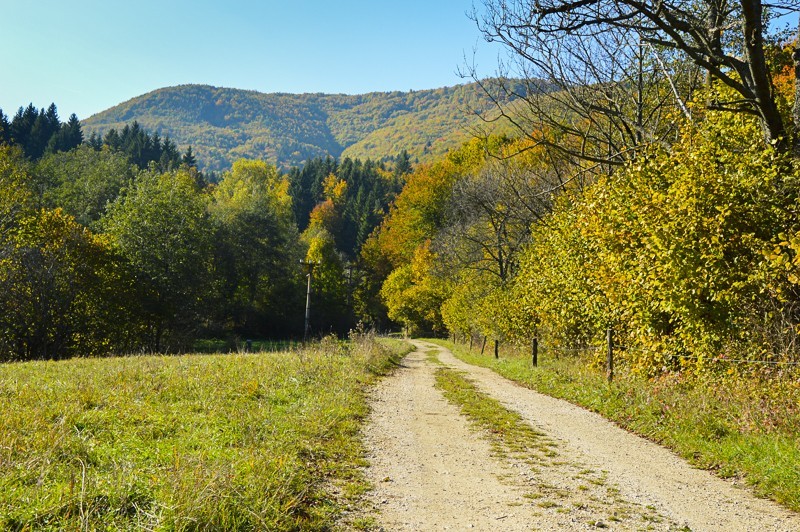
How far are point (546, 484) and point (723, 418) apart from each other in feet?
14.4

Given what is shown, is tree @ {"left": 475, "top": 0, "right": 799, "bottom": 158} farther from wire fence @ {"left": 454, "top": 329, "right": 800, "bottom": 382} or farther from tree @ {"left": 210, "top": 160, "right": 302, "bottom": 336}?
tree @ {"left": 210, "top": 160, "right": 302, "bottom": 336}

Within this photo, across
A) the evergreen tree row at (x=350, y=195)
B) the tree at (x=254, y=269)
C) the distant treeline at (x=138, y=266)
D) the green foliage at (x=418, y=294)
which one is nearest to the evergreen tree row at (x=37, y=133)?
the distant treeline at (x=138, y=266)

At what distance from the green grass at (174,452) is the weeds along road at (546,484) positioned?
61cm

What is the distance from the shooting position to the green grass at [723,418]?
6726 mm

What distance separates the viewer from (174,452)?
6.01m

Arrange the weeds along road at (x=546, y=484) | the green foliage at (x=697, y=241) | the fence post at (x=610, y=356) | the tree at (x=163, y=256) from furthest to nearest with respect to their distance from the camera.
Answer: the tree at (x=163, y=256) < the fence post at (x=610, y=356) < the green foliage at (x=697, y=241) < the weeds along road at (x=546, y=484)

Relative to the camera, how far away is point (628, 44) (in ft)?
A: 51.8

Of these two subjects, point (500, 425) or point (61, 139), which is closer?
point (500, 425)

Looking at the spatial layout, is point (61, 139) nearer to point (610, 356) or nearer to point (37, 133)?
point (37, 133)

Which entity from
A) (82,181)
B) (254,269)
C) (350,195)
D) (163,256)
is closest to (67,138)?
(82,181)

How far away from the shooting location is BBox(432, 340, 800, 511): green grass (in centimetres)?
673

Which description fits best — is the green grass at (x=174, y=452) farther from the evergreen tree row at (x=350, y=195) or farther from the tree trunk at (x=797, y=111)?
the evergreen tree row at (x=350, y=195)

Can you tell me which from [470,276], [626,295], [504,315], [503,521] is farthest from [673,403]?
[470,276]

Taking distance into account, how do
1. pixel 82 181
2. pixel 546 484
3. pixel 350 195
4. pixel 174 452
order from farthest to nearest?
pixel 350 195 < pixel 82 181 < pixel 546 484 < pixel 174 452
